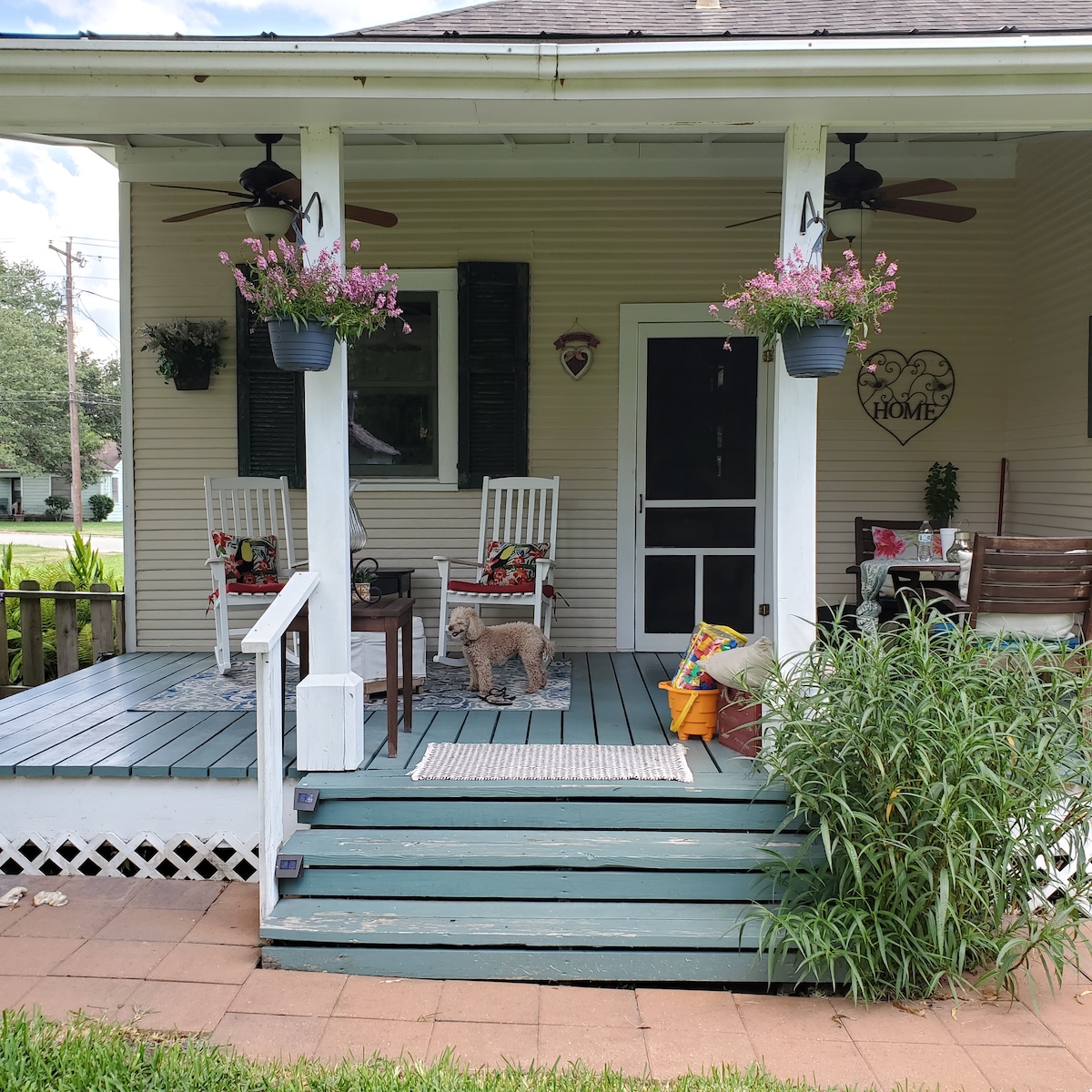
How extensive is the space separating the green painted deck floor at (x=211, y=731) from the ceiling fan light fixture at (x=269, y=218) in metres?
2.18

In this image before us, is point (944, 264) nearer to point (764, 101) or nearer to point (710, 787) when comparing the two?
point (764, 101)

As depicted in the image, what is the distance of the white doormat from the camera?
3.06 metres

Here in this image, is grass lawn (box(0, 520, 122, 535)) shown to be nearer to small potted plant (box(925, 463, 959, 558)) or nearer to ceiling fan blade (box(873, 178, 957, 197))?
small potted plant (box(925, 463, 959, 558))

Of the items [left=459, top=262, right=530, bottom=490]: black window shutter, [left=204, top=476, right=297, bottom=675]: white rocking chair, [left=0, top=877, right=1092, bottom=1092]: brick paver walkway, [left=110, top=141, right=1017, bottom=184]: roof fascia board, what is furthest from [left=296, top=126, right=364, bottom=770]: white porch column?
[left=110, top=141, right=1017, bottom=184]: roof fascia board

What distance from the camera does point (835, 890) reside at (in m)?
2.67

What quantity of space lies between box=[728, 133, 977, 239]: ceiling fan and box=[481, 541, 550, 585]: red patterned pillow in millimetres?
1988

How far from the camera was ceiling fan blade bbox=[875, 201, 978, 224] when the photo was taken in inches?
165

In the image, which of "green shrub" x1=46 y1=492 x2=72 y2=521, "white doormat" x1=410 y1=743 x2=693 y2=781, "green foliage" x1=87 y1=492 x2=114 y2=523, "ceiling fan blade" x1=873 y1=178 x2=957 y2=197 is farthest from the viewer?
"green shrub" x1=46 y1=492 x2=72 y2=521

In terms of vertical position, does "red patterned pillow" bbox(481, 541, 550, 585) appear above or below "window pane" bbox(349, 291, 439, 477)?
below

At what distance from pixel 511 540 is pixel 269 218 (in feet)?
6.67

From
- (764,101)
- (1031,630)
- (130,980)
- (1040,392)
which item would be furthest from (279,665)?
(1040,392)

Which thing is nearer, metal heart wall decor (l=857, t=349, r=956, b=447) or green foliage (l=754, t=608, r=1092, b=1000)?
green foliage (l=754, t=608, r=1092, b=1000)

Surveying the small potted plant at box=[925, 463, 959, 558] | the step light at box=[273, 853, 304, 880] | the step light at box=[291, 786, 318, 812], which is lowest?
the step light at box=[273, 853, 304, 880]

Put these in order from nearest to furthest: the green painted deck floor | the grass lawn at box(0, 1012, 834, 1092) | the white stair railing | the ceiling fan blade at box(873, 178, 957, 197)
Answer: the grass lawn at box(0, 1012, 834, 1092), the white stair railing, the green painted deck floor, the ceiling fan blade at box(873, 178, 957, 197)
